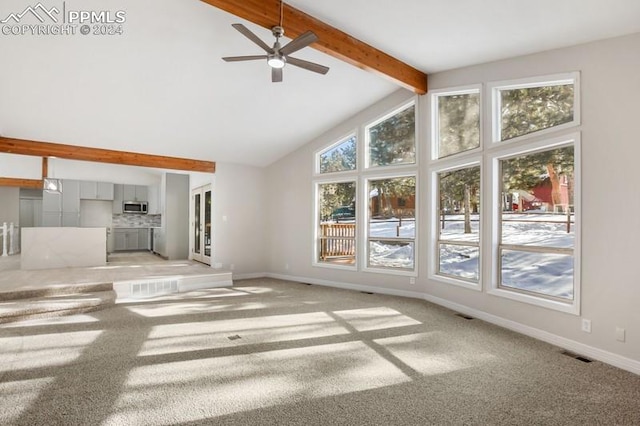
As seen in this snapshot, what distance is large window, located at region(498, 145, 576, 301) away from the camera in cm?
363

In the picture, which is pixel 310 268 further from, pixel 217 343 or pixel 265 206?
pixel 217 343

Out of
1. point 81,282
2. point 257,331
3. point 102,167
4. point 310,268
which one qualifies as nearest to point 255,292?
point 310,268

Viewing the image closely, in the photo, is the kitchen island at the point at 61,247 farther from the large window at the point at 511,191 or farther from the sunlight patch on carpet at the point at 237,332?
the large window at the point at 511,191

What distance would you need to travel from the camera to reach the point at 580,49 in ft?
11.3

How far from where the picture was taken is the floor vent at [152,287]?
5.62 meters

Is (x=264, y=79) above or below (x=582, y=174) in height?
above

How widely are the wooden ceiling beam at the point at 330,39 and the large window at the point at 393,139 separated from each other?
65cm

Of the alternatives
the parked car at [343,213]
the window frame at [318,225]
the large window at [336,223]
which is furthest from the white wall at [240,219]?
the parked car at [343,213]

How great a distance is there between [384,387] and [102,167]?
11.0 m

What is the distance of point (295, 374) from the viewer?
283cm

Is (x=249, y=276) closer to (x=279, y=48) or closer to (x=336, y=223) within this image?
(x=336, y=223)

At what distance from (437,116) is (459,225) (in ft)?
5.87

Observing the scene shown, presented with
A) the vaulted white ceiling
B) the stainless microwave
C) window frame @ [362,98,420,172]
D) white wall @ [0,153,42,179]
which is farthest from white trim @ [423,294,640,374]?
white wall @ [0,153,42,179]

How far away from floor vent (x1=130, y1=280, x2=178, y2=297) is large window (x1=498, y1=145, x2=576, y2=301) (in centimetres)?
533
